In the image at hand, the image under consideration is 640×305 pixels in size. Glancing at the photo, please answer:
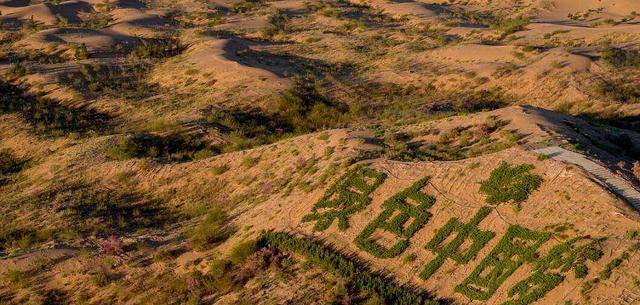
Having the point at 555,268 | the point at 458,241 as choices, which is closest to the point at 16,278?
the point at 458,241

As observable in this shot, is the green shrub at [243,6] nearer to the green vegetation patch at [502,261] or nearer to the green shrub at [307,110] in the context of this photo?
the green shrub at [307,110]

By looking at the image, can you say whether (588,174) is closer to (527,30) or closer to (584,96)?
(584,96)

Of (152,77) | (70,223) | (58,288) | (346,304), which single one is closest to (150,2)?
(152,77)

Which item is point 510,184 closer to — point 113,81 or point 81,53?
point 113,81

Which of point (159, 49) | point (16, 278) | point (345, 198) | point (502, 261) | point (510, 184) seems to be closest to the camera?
point (502, 261)

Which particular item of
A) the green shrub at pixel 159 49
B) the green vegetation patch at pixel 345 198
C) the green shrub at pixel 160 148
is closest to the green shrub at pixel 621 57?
the green vegetation patch at pixel 345 198

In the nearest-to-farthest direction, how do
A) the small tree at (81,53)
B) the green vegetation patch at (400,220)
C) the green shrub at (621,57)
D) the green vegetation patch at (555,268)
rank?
the green vegetation patch at (555,268) → the green vegetation patch at (400,220) → the green shrub at (621,57) → the small tree at (81,53)
